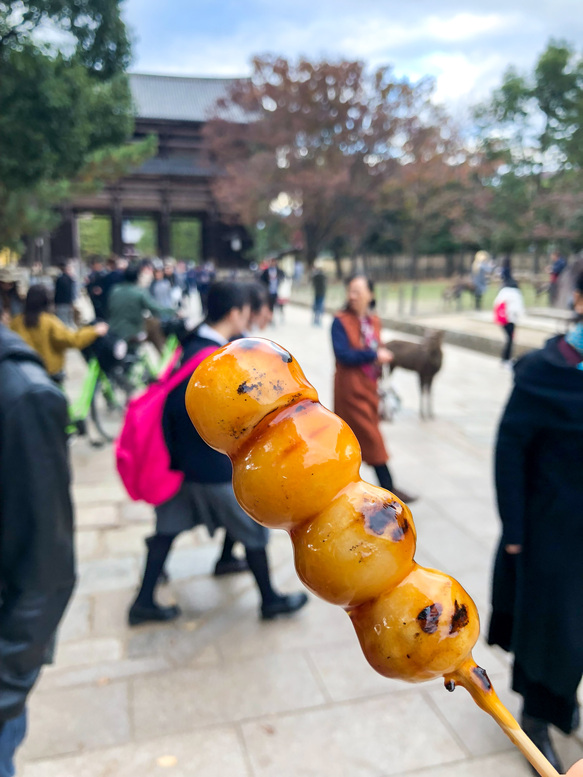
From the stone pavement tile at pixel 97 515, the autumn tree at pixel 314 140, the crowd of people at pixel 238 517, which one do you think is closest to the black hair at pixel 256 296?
the crowd of people at pixel 238 517

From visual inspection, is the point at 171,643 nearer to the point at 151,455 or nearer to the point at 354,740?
the point at 151,455

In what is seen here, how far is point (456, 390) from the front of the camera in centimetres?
892

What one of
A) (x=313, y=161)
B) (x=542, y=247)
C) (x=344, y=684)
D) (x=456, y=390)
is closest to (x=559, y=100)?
(x=542, y=247)

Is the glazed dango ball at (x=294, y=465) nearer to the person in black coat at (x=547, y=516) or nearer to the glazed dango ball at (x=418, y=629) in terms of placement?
the glazed dango ball at (x=418, y=629)

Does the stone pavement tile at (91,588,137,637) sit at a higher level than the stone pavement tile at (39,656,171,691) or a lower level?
lower

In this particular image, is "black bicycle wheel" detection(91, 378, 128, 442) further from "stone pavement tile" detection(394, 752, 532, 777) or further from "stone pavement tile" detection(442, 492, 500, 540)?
"stone pavement tile" detection(394, 752, 532, 777)

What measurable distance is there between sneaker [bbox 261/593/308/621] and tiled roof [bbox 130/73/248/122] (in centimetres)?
3762

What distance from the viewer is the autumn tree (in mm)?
26375

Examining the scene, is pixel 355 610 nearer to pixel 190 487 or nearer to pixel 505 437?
pixel 505 437

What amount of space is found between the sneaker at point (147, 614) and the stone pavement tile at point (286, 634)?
0.32m

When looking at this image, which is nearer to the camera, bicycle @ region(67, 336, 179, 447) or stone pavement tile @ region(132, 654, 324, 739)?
stone pavement tile @ region(132, 654, 324, 739)

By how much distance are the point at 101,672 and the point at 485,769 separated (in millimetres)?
1659

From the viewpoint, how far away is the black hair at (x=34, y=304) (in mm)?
5113

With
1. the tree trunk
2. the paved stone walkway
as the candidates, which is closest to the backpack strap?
the paved stone walkway
